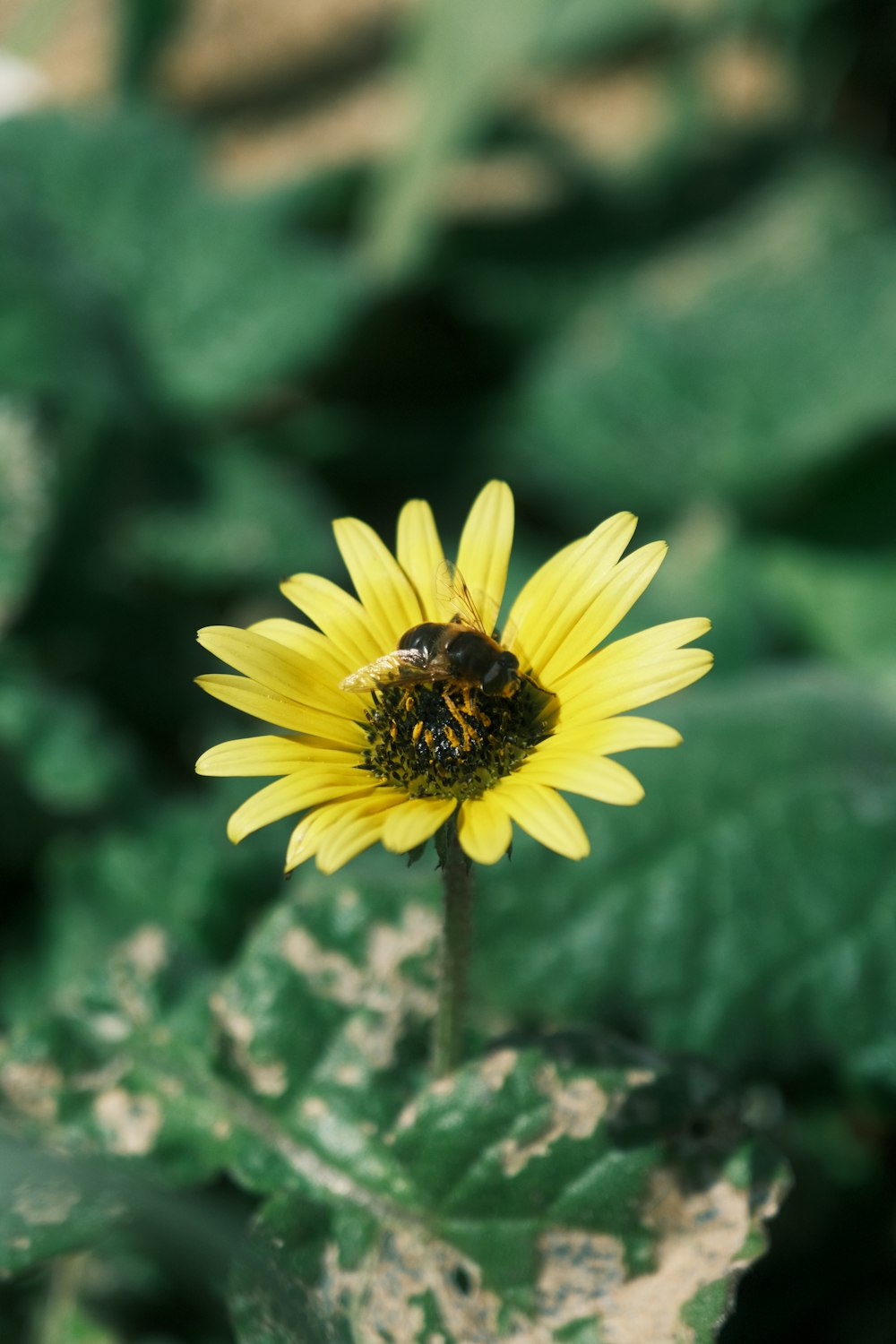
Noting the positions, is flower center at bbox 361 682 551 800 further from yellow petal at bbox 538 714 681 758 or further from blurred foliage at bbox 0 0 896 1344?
blurred foliage at bbox 0 0 896 1344

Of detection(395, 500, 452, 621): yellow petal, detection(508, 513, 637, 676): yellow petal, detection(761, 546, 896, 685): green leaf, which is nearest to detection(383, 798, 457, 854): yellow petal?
detection(508, 513, 637, 676): yellow petal

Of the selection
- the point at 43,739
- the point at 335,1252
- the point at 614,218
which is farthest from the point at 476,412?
the point at 335,1252

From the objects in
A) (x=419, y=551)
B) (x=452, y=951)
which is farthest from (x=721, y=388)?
(x=452, y=951)

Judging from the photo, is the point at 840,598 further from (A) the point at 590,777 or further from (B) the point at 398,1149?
(A) the point at 590,777

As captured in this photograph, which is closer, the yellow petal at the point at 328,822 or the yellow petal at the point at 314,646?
the yellow petal at the point at 328,822

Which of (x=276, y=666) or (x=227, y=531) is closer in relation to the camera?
(x=276, y=666)

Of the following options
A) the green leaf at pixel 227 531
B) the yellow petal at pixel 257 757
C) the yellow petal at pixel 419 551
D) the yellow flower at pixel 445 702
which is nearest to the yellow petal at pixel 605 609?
the yellow flower at pixel 445 702

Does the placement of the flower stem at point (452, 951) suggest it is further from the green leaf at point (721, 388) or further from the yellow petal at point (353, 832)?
the green leaf at point (721, 388)

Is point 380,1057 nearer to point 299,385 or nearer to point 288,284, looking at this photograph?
point 288,284
